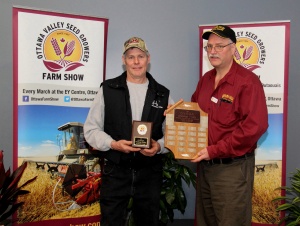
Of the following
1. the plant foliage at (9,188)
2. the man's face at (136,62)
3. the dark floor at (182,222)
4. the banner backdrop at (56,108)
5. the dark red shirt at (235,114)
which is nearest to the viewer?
the dark red shirt at (235,114)

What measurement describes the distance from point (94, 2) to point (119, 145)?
2006mm

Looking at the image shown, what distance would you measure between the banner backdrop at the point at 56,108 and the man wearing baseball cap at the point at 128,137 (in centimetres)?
67

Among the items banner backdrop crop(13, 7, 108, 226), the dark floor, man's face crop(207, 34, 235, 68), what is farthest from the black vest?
the dark floor

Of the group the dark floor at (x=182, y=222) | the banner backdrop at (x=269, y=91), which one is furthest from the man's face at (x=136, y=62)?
the dark floor at (x=182, y=222)

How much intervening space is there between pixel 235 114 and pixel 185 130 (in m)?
0.39

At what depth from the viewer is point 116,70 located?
3895mm

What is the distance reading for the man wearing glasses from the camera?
7.71 feet

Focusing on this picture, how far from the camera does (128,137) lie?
8.29 ft

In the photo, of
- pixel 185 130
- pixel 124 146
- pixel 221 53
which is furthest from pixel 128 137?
pixel 221 53

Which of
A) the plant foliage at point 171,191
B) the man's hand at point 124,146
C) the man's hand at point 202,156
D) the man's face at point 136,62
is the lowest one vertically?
the plant foliage at point 171,191

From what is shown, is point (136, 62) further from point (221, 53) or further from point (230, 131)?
point (230, 131)

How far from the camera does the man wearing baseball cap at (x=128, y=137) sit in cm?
253

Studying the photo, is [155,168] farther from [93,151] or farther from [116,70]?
[116,70]

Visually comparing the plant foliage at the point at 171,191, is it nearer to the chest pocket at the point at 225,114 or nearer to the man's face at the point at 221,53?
the chest pocket at the point at 225,114
